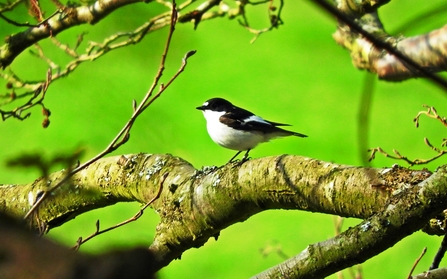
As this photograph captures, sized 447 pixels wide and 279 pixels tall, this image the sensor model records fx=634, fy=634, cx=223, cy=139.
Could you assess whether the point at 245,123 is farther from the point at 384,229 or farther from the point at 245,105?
the point at 245,105

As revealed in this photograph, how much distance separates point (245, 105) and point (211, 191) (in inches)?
139

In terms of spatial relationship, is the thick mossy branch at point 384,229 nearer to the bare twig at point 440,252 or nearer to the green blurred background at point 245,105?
the bare twig at point 440,252

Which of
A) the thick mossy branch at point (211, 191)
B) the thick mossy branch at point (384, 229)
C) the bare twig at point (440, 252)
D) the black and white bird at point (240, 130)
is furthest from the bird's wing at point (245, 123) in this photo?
the thick mossy branch at point (384, 229)

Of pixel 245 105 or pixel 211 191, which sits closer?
pixel 211 191

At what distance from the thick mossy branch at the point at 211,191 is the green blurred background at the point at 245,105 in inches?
75.1

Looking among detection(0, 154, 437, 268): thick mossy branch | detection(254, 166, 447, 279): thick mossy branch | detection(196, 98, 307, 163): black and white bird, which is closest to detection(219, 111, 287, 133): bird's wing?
detection(196, 98, 307, 163): black and white bird

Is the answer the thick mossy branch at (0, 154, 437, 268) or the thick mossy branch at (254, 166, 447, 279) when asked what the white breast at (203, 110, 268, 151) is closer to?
the thick mossy branch at (0, 154, 437, 268)

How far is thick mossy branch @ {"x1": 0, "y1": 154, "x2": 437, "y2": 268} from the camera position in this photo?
1115 millimetres

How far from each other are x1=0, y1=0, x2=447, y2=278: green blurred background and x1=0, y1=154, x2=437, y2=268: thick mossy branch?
6.26 feet


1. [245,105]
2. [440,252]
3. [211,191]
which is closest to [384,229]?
[440,252]

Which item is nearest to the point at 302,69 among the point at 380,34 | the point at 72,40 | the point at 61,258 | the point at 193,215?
the point at 72,40


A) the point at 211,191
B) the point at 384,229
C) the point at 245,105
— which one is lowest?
the point at 245,105

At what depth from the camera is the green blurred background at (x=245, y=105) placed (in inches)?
155

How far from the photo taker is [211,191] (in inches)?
52.2
